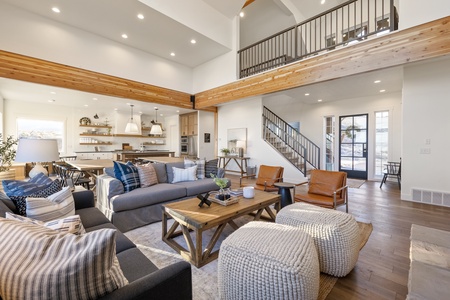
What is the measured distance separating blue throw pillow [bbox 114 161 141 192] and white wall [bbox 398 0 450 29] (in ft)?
17.8

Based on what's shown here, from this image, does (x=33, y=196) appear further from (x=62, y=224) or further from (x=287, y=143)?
(x=287, y=143)

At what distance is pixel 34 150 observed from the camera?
7.89 feet

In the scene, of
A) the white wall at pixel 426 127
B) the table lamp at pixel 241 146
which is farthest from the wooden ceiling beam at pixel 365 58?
the table lamp at pixel 241 146

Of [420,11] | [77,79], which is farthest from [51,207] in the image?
[420,11]

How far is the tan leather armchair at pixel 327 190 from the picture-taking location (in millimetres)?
Result: 3010

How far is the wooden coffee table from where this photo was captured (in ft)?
6.47

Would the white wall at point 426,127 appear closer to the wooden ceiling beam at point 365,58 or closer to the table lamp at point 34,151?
the wooden ceiling beam at point 365,58

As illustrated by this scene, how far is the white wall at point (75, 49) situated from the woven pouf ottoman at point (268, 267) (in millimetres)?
6159

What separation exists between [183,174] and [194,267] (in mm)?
2054

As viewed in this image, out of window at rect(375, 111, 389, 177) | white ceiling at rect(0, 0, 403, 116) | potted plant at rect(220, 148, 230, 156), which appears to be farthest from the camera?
potted plant at rect(220, 148, 230, 156)

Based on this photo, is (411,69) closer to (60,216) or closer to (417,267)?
(417,267)

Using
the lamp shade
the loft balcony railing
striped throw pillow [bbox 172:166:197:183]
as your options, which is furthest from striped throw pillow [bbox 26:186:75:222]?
the loft balcony railing

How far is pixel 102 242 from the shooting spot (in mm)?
749

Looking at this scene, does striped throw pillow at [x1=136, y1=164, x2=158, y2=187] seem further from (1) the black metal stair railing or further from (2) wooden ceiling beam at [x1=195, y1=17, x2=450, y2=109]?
(1) the black metal stair railing
